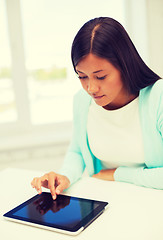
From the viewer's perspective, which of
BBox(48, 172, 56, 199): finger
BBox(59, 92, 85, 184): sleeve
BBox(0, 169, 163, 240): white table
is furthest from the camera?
BBox(59, 92, 85, 184): sleeve

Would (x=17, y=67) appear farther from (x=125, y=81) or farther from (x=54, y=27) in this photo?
(x=125, y=81)

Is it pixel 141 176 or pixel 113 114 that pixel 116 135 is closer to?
pixel 113 114

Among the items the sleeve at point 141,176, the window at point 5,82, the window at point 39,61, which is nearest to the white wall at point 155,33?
the window at point 39,61

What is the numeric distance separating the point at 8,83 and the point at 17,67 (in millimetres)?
156

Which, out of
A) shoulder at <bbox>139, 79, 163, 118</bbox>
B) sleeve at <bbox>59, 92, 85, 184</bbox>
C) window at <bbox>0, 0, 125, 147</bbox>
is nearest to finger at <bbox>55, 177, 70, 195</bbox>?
sleeve at <bbox>59, 92, 85, 184</bbox>

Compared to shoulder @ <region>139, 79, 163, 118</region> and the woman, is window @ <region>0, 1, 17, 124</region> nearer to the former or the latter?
the woman

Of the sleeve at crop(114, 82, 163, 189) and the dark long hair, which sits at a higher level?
the dark long hair

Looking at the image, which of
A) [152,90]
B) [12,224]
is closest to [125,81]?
[152,90]

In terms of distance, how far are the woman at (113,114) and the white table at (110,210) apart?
0.20 ft

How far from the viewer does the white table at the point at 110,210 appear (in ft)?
2.54

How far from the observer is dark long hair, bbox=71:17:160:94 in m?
Answer: 1.05

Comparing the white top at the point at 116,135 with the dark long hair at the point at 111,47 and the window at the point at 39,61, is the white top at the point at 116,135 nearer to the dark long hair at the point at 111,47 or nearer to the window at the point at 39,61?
the dark long hair at the point at 111,47

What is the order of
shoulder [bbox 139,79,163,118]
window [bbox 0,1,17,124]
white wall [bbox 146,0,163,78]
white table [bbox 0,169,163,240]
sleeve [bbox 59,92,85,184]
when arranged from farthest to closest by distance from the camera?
1. window [bbox 0,1,17,124]
2. white wall [bbox 146,0,163,78]
3. sleeve [bbox 59,92,85,184]
4. shoulder [bbox 139,79,163,118]
5. white table [bbox 0,169,163,240]

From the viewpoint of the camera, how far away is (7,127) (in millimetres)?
2564
